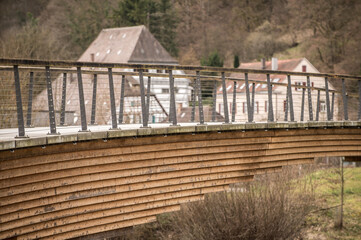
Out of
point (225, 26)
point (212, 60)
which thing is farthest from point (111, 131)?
point (225, 26)

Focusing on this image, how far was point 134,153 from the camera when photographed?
7.83 metres

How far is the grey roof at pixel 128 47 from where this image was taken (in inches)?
1663

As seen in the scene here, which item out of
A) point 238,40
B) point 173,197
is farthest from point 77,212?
point 238,40

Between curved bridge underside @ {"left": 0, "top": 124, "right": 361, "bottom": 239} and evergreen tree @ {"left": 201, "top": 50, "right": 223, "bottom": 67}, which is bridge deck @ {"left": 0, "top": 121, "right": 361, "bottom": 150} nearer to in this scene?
curved bridge underside @ {"left": 0, "top": 124, "right": 361, "bottom": 239}

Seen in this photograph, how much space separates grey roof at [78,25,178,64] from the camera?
4225 cm

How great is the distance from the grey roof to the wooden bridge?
32904mm

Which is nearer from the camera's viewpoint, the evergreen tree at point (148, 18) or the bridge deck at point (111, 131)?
the bridge deck at point (111, 131)

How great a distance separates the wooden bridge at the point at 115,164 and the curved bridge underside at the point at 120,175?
0.05 feet

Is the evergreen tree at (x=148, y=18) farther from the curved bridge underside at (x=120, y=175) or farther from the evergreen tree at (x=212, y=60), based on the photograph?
the curved bridge underside at (x=120, y=175)

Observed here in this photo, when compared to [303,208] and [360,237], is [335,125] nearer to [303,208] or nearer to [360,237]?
[303,208]

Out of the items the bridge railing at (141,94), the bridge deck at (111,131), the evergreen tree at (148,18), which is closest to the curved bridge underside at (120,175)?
the bridge deck at (111,131)

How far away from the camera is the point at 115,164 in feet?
25.1

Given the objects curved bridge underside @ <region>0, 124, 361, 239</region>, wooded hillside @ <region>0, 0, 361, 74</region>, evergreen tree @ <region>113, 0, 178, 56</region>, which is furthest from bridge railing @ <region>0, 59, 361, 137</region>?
evergreen tree @ <region>113, 0, 178, 56</region>

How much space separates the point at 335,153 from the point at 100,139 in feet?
20.8
